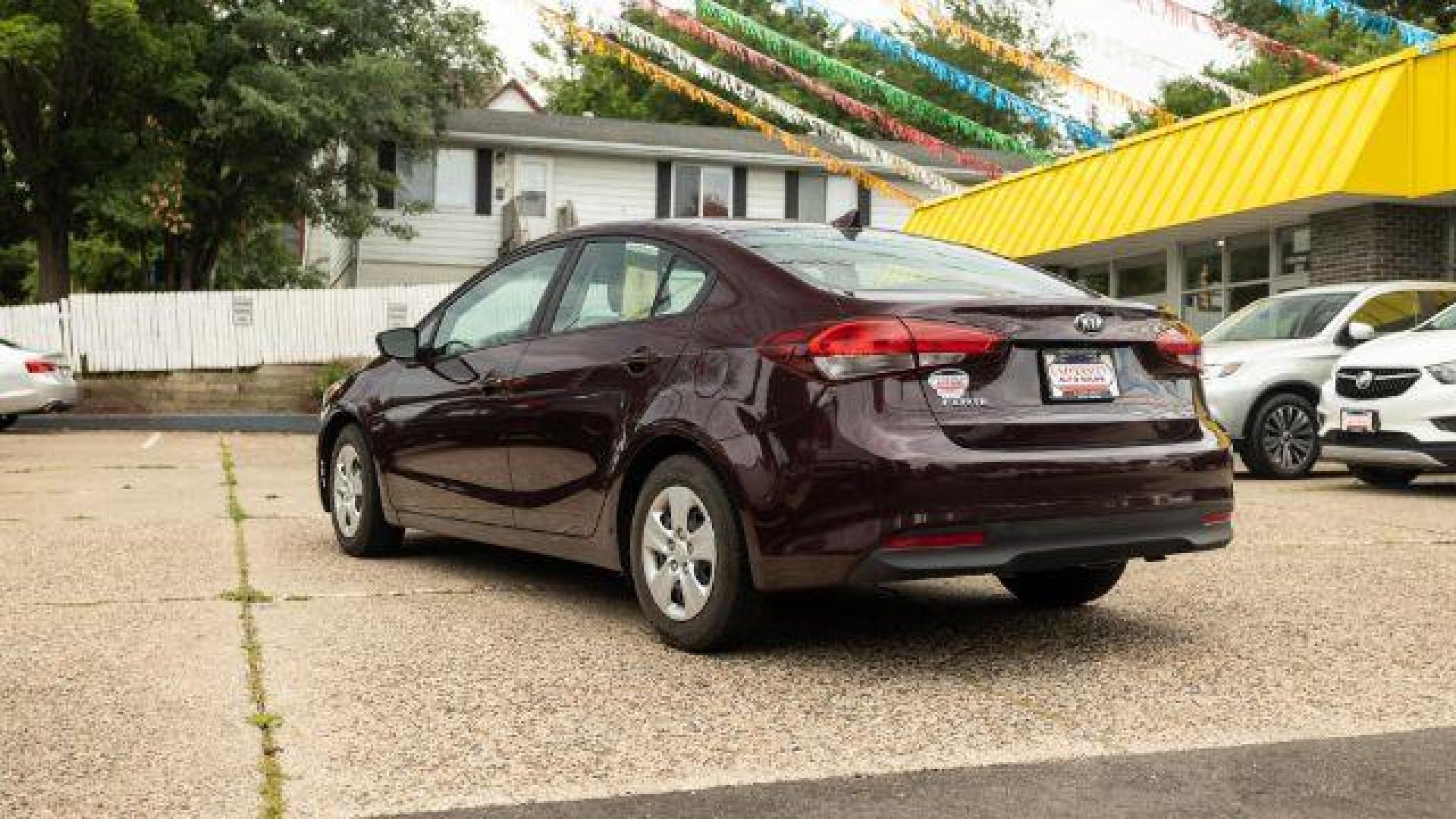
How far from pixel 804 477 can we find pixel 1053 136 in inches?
1920

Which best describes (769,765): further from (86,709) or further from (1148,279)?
(1148,279)

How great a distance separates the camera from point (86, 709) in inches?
164

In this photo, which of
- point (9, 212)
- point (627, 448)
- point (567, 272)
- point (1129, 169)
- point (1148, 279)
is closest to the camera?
point (627, 448)

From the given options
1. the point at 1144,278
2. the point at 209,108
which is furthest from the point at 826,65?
the point at 209,108

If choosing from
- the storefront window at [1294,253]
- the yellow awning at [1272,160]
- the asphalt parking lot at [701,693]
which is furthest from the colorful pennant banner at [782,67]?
the asphalt parking lot at [701,693]

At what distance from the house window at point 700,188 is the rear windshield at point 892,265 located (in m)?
28.2

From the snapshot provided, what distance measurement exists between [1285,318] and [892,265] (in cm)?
924

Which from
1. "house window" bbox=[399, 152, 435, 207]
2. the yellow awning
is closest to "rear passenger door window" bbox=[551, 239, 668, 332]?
the yellow awning

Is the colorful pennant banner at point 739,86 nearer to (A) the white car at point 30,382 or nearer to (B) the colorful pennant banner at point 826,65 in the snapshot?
(B) the colorful pennant banner at point 826,65

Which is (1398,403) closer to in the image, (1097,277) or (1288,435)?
(1288,435)

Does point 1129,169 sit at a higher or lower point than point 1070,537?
higher

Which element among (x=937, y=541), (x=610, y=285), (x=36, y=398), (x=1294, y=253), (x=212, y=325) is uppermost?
(x=1294, y=253)

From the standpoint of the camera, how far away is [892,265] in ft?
17.3

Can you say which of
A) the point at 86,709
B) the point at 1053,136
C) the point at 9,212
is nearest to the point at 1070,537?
the point at 86,709
